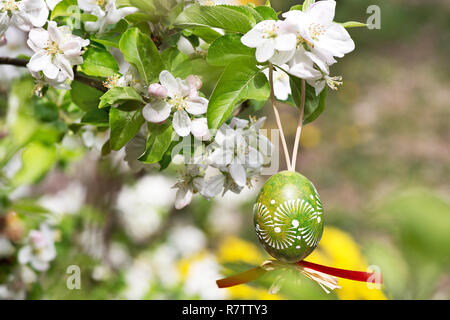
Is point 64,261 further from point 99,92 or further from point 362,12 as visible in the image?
point 362,12

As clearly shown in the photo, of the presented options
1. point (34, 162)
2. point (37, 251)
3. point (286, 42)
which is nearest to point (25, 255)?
point (37, 251)

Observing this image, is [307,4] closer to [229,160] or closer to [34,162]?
[229,160]

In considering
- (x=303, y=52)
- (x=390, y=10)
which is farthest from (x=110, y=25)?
(x=390, y=10)

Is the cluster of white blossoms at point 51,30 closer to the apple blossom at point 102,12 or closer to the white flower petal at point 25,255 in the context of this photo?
the apple blossom at point 102,12

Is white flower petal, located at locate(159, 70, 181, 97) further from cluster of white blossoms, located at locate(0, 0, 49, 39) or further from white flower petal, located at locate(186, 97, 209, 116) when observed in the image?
cluster of white blossoms, located at locate(0, 0, 49, 39)

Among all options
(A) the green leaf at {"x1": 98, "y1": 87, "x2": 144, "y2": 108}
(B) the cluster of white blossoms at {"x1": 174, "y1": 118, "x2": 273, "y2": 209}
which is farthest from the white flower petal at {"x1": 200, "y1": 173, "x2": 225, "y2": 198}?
(A) the green leaf at {"x1": 98, "y1": 87, "x2": 144, "y2": 108}

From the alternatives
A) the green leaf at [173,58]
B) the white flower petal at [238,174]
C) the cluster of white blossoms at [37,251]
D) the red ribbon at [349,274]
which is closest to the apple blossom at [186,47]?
the green leaf at [173,58]
